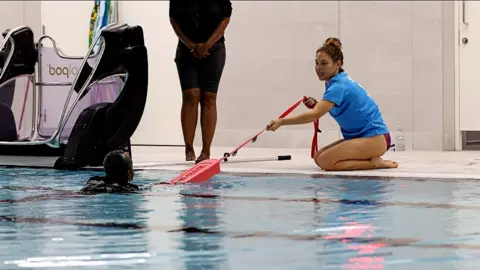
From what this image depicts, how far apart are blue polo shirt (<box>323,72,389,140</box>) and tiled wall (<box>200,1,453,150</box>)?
3709mm

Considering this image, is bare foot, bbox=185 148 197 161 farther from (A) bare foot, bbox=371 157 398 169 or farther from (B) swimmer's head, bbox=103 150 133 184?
(B) swimmer's head, bbox=103 150 133 184

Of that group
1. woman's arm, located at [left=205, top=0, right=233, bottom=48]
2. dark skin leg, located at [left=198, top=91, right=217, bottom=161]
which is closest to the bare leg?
dark skin leg, located at [left=198, top=91, right=217, bottom=161]

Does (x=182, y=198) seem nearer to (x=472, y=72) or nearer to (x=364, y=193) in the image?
(x=364, y=193)

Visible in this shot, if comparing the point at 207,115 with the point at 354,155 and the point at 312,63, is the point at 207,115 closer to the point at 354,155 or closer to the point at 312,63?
the point at 354,155

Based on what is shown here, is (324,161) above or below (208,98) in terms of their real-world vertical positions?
below

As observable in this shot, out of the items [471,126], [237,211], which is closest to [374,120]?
[237,211]

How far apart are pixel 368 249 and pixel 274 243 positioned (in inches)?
12.8

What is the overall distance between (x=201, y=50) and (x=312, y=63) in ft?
12.4

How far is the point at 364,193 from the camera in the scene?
4.91 m

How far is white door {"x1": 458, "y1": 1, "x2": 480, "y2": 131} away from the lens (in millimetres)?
10383

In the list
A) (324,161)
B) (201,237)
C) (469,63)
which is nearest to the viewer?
(201,237)

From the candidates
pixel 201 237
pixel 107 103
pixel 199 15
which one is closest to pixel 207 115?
pixel 199 15

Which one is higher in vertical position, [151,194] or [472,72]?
[472,72]

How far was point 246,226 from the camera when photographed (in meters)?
3.54
